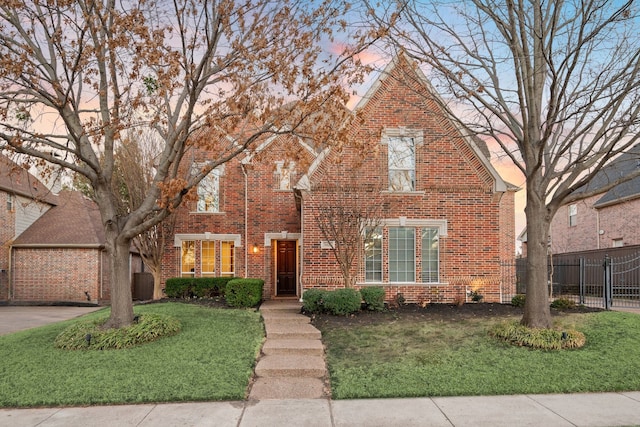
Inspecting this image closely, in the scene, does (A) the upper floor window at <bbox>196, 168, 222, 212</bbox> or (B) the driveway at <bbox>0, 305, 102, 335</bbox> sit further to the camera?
(A) the upper floor window at <bbox>196, 168, 222, 212</bbox>

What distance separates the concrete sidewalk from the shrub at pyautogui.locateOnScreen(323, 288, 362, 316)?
5.32 m

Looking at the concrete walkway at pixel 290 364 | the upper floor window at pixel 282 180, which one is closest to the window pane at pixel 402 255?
the concrete walkway at pixel 290 364

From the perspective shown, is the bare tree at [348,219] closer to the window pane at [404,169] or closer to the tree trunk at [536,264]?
the window pane at [404,169]

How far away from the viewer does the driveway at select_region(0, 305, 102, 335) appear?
45.3 feet

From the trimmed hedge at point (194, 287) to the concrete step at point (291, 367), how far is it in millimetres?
8574

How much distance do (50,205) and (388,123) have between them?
20625 mm

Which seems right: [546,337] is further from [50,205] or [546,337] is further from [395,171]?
[50,205]

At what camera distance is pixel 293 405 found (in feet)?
20.6

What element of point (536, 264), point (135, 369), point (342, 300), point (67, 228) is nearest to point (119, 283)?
point (135, 369)

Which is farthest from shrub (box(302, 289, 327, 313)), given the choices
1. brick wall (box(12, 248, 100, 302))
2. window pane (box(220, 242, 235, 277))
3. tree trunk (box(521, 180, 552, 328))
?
brick wall (box(12, 248, 100, 302))

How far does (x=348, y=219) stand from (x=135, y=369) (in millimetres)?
7164

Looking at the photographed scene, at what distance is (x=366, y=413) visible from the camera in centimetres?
591

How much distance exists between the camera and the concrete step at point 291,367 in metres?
7.58

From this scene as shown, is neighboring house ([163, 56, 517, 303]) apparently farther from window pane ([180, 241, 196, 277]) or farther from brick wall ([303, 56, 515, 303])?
window pane ([180, 241, 196, 277])
